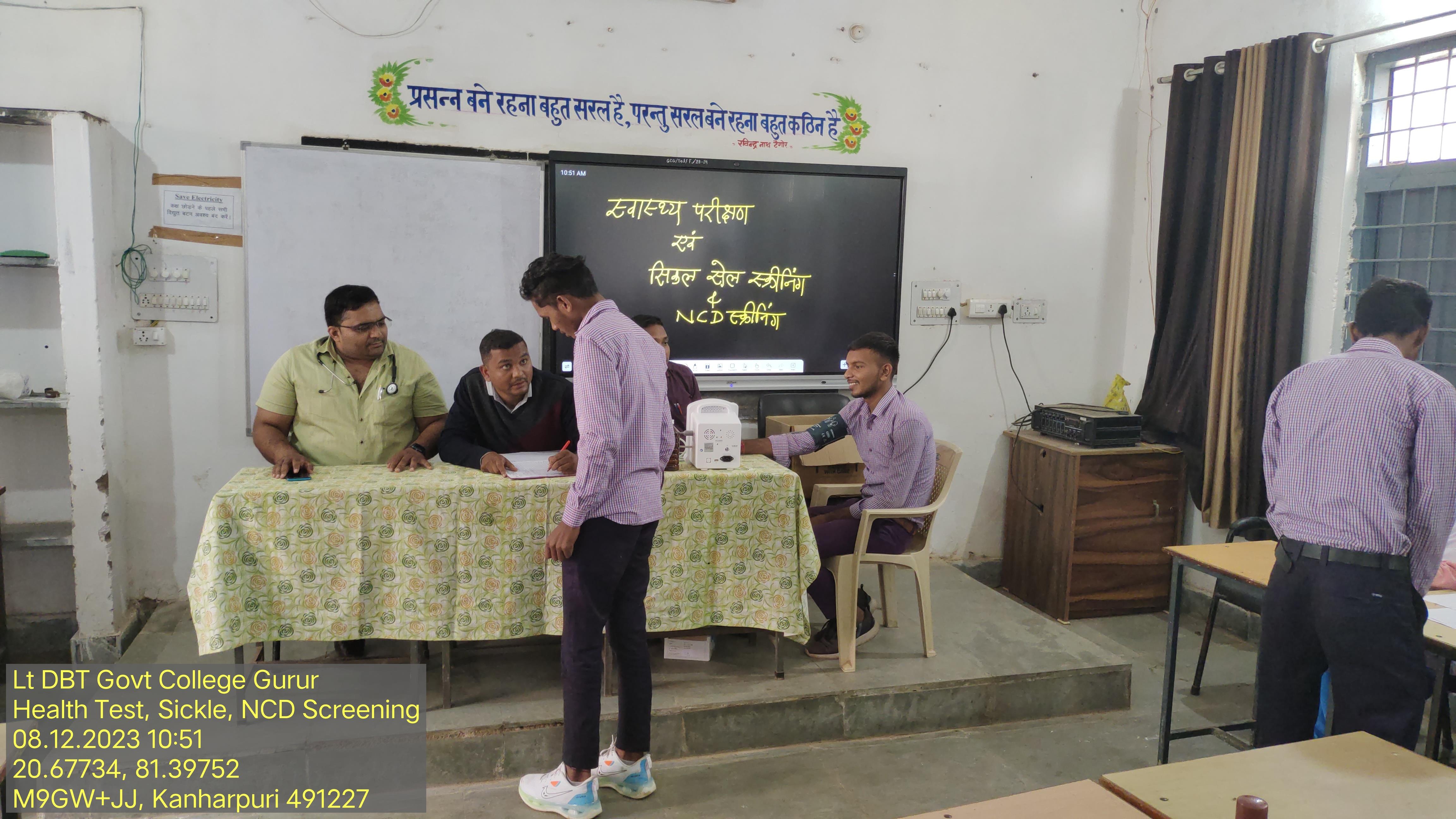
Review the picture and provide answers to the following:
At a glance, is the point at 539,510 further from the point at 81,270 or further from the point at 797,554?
the point at 81,270

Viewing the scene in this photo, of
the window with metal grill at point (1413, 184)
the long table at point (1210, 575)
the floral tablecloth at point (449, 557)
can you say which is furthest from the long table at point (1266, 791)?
the window with metal grill at point (1413, 184)

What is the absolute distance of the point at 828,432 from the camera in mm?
3447

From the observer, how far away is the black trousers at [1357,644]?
205cm

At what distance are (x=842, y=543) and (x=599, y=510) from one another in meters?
1.21

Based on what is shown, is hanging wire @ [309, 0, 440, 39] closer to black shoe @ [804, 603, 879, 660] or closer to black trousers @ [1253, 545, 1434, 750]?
black shoe @ [804, 603, 879, 660]

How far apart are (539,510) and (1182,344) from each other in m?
3.29

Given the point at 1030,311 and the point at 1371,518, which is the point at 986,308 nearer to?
the point at 1030,311

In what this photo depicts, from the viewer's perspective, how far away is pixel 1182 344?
4320 millimetres

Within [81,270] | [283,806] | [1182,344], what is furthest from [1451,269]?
[81,270]

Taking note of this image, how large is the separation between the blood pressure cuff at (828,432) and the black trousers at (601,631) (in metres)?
1.14

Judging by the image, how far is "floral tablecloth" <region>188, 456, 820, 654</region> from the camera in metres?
2.49

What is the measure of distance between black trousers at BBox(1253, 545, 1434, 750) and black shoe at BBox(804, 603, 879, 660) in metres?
1.40

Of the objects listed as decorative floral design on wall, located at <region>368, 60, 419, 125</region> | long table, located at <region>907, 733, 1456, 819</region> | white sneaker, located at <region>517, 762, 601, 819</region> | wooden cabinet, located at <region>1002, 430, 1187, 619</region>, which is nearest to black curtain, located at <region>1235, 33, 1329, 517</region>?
wooden cabinet, located at <region>1002, 430, 1187, 619</region>

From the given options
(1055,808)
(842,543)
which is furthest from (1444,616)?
(842,543)
